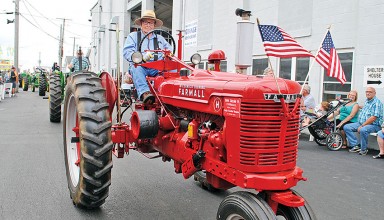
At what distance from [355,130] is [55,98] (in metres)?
7.39

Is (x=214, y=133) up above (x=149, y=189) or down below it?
above

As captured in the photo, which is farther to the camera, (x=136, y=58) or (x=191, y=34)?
(x=191, y=34)

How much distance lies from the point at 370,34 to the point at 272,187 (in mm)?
6866

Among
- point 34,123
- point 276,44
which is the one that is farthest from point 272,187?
point 34,123

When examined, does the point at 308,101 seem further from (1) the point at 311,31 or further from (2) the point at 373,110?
(1) the point at 311,31

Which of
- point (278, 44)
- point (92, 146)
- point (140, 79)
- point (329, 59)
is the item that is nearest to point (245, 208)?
point (278, 44)

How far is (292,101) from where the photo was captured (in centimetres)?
285

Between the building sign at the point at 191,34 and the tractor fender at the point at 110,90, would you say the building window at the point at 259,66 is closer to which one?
the building sign at the point at 191,34

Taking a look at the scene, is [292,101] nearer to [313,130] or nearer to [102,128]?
[102,128]

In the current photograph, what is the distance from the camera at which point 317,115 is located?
904 cm

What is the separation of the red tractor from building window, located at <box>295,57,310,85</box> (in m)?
6.83

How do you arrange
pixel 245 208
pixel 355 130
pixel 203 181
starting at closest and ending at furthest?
pixel 245 208
pixel 203 181
pixel 355 130

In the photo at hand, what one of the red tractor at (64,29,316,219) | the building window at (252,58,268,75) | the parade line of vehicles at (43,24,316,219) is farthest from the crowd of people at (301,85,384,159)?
the red tractor at (64,29,316,219)

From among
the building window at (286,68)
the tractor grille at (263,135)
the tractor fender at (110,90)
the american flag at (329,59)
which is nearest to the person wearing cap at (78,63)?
the building window at (286,68)
